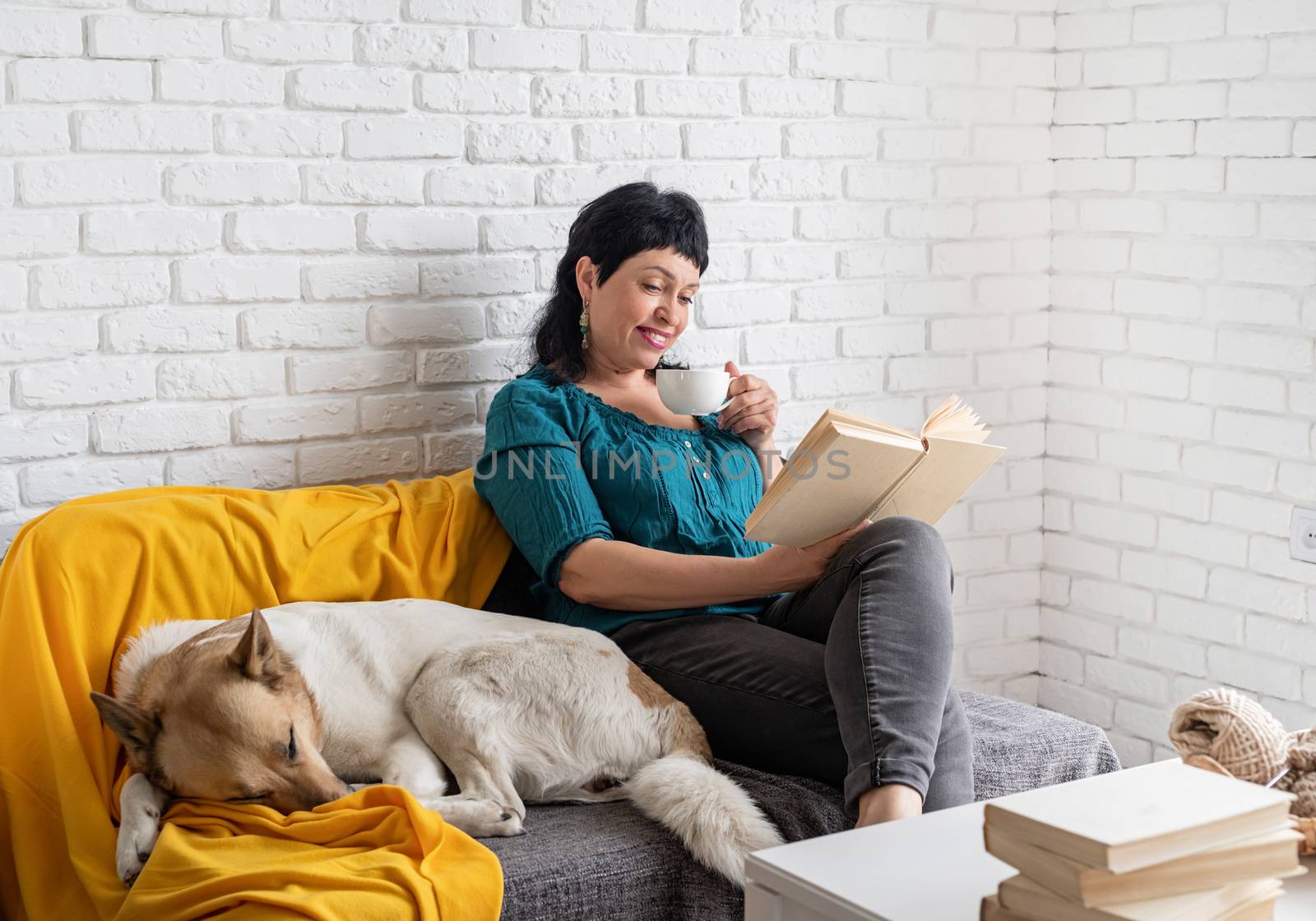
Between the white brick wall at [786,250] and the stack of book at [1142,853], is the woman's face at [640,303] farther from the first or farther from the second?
the stack of book at [1142,853]

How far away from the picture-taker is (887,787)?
1.65 meters

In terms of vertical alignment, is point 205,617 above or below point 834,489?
below

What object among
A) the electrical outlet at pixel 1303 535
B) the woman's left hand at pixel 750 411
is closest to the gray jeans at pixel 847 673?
the woman's left hand at pixel 750 411

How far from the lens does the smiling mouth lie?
2352 mm

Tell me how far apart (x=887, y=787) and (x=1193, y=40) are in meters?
2.05

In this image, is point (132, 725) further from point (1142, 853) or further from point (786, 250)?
point (786, 250)

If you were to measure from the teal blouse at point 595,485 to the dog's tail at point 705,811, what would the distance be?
41 cm

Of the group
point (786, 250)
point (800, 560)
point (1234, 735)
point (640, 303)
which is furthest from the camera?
point (786, 250)

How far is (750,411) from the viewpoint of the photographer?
2406mm

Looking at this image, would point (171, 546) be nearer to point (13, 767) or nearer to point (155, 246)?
point (13, 767)

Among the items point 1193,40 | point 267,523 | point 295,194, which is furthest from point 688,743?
point 1193,40

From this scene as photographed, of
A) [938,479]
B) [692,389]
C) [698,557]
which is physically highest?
[692,389]

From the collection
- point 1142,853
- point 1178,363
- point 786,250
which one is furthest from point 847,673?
point 1178,363

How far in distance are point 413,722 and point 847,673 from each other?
0.64 m
